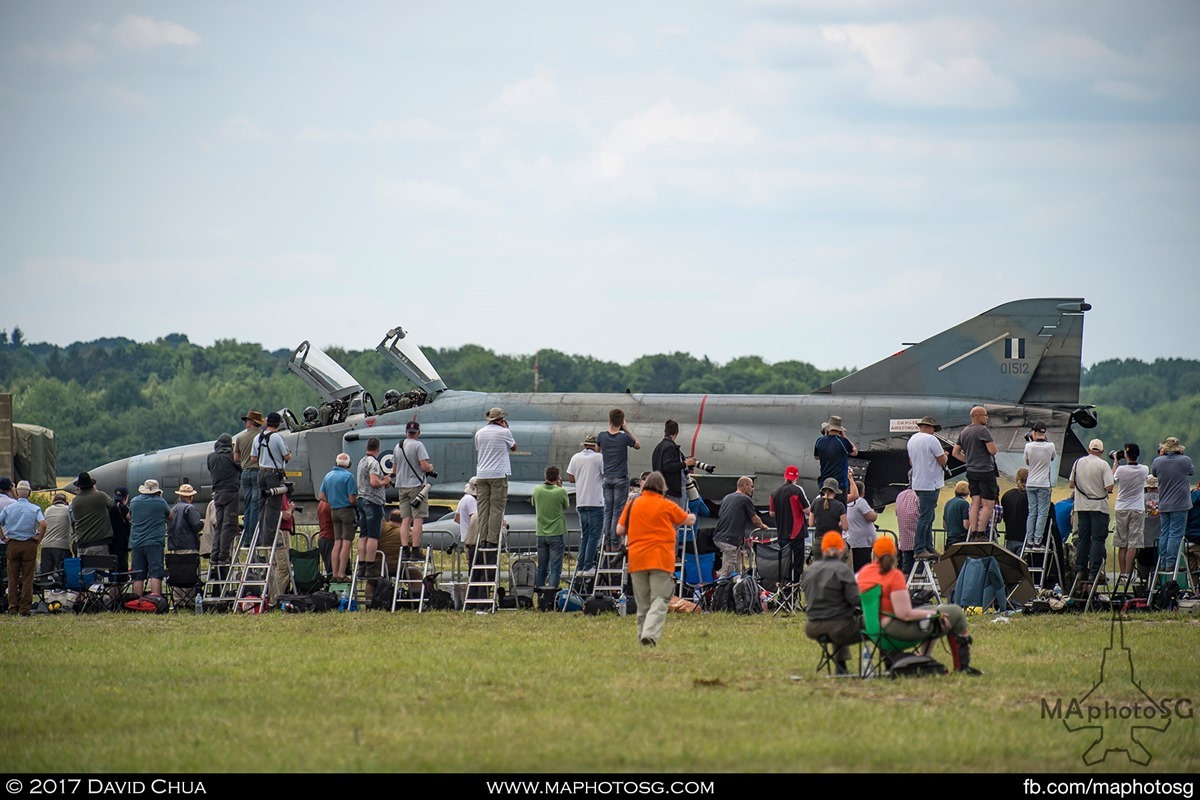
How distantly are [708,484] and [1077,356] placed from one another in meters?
6.16

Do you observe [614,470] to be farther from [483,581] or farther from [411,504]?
[411,504]

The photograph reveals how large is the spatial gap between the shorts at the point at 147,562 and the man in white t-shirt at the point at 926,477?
31.7 feet

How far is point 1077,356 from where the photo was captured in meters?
21.3

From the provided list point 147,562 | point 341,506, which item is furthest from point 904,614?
point 147,562

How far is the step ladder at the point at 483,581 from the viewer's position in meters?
16.7

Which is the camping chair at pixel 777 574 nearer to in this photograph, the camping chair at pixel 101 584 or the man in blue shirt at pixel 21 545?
the camping chair at pixel 101 584

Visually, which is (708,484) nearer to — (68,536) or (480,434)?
(480,434)

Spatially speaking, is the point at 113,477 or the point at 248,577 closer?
the point at 248,577

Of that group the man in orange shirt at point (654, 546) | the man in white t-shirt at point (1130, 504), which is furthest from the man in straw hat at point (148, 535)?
the man in white t-shirt at point (1130, 504)

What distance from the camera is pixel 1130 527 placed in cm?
1644

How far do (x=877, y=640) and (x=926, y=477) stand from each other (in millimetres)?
6296

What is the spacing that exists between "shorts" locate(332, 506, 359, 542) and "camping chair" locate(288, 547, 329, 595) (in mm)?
448
